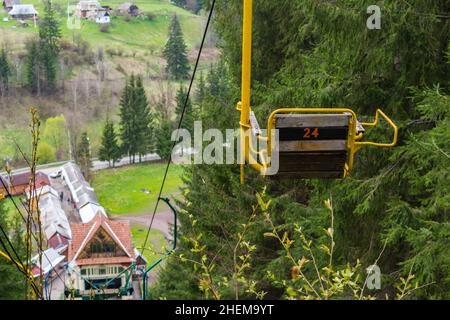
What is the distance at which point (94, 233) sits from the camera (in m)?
23.2

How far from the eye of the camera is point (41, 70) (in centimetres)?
6188

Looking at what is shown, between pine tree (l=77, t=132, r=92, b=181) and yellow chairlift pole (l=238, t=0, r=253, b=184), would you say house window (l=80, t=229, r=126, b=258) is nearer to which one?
yellow chairlift pole (l=238, t=0, r=253, b=184)

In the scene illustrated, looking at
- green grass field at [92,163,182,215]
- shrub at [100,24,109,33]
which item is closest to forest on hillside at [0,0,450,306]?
green grass field at [92,163,182,215]

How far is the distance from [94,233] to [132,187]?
19.1 m

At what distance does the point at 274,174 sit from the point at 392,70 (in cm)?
325

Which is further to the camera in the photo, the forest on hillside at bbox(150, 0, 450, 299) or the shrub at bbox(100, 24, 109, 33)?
the shrub at bbox(100, 24, 109, 33)

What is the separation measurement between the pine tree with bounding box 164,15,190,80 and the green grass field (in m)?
19.7

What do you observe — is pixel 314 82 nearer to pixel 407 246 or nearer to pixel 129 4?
Answer: pixel 407 246

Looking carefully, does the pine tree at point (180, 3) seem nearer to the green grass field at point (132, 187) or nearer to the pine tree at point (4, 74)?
the pine tree at point (4, 74)

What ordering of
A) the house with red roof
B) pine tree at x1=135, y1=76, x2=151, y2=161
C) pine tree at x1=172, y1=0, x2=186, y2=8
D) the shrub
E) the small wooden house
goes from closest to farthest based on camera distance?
the house with red roof < pine tree at x1=135, y1=76, x2=151, y2=161 < the shrub < the small wooden house < pine tree at x1=172, y1=0, x2=186, y2=8

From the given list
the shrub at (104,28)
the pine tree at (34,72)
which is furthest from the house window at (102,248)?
the shrub at (104,28)

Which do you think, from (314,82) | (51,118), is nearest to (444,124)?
(314,82)

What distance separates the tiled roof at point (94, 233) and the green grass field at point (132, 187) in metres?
11.5

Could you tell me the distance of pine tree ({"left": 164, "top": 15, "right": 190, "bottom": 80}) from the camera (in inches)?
2552
